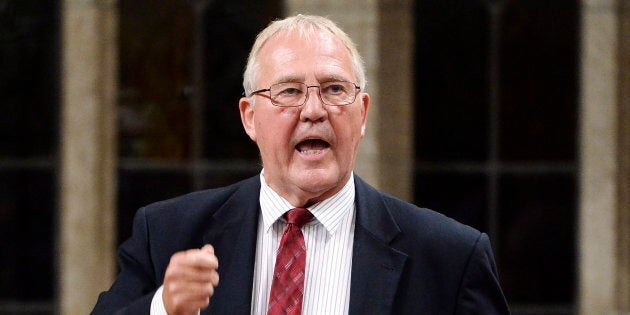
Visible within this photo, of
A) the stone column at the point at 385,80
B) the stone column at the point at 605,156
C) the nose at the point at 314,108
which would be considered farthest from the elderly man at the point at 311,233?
the stone column at the point at 605,156

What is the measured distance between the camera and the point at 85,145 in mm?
8953

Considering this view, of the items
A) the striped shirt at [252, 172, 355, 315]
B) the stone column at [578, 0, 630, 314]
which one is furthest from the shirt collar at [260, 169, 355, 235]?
the stone column at [578, 0, 630, 314]

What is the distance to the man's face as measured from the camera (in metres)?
3.42

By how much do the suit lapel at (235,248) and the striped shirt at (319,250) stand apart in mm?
45

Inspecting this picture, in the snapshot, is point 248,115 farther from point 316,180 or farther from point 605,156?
point 605,156

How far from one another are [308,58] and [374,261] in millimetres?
544

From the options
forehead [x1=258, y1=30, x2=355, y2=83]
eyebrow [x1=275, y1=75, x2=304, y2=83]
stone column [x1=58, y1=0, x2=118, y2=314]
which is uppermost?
forehead [x1=258, y1=30, x2=355, y2=83]

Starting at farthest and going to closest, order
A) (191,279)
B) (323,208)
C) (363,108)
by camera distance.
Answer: (363,108) < (323,208) < (191,279)

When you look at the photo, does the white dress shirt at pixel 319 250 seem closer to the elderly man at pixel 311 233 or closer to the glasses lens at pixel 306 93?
the elderly man at pixel 311 233

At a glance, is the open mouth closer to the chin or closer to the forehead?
the chin

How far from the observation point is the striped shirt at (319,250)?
3427mm

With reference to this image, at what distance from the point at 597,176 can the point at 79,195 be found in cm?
342

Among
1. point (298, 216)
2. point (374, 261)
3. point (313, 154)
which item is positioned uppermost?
point (313, 154)

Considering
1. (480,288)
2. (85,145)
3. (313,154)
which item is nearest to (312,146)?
(313,154)
